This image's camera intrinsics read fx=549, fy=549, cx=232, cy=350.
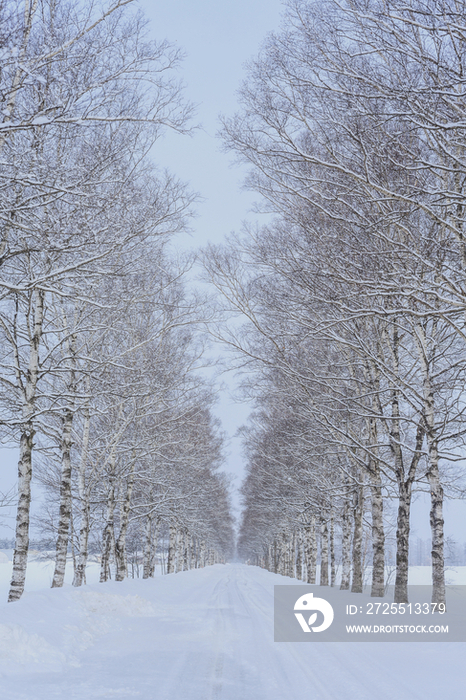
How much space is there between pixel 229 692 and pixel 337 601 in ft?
30.5

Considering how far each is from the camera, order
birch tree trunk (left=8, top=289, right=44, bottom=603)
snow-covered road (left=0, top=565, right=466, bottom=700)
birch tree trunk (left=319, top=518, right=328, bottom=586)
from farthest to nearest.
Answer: birch tree trunk (left=319, top=518, right=328, bottom=586) → birch tree trunk (left=8, top=289, right=44, bottom=603) → snow-covered road (left=0, top=565, right=466, bottom=700)

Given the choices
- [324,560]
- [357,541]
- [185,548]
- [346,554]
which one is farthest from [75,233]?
[185,548]

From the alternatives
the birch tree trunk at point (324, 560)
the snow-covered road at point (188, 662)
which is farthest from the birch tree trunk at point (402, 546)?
the birch tree trunk at point (324, 560)

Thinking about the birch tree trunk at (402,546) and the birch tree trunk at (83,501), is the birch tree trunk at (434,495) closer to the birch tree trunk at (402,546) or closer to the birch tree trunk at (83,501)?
the birch tree trunk at (402,546)

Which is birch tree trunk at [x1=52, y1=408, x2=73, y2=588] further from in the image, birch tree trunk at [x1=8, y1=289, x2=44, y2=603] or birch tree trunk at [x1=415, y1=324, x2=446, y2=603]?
birch tree trunk at [x1=415, y1=324, x2=446, y2=603]

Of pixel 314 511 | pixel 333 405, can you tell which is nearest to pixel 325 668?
pixel 333 405

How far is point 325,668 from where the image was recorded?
591 centimetres

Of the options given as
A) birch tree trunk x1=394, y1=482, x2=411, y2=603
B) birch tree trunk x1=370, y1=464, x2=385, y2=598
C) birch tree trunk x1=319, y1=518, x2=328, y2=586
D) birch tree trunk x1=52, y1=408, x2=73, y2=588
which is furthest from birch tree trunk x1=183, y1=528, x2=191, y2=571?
birch tree trunk x1=394, y1=482, x2=411, y2=603

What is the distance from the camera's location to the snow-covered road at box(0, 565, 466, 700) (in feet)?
16.1

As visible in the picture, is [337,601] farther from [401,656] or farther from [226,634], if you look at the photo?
[401,656]

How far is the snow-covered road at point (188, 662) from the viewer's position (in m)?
4.89

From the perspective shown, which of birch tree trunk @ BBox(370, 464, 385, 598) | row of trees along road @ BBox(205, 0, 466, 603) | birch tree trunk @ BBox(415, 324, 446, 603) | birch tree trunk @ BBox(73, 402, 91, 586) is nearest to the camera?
row of trees along road @ BBox(205, 0, 466, 603)

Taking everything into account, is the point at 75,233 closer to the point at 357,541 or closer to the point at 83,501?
the point at 83,501

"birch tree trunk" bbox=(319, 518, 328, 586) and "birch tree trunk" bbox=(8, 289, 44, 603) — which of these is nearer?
"birch tree trunk" bbox=(8, 289, 44, 603)
